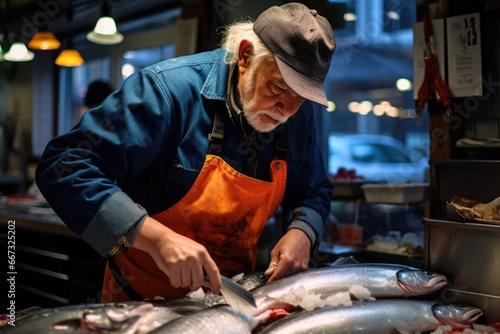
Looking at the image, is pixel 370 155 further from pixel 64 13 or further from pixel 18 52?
pixel 64 13

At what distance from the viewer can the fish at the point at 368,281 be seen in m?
2.17

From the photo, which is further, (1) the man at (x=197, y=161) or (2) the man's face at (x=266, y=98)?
(2) the man's face at (x=266, y=98)

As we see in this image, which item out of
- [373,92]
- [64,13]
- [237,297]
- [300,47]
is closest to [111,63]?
[64,13]

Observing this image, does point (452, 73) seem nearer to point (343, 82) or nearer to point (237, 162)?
point (237, 162)

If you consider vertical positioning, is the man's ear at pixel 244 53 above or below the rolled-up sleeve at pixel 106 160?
above

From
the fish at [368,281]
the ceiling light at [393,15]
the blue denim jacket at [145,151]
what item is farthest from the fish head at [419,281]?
the ceiling light at [393,15]

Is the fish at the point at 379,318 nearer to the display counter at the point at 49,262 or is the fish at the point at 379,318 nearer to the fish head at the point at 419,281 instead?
the fish head at the point at 419,281

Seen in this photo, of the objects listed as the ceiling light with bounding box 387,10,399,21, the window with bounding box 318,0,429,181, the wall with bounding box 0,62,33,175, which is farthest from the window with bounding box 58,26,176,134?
the ceiling light with bounding box 387,10,399,21

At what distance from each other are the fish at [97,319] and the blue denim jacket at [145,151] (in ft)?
1.11

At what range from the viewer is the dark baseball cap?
2113 millimetres

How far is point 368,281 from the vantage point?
223 cm

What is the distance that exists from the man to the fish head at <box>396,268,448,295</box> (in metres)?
0.44

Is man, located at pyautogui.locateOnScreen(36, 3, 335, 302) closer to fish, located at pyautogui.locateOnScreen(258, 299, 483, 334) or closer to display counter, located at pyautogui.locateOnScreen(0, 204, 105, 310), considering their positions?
fish, located at pyautogui.locateOnScreen(258, 299, 483, 334)

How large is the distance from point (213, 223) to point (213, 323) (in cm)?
82
